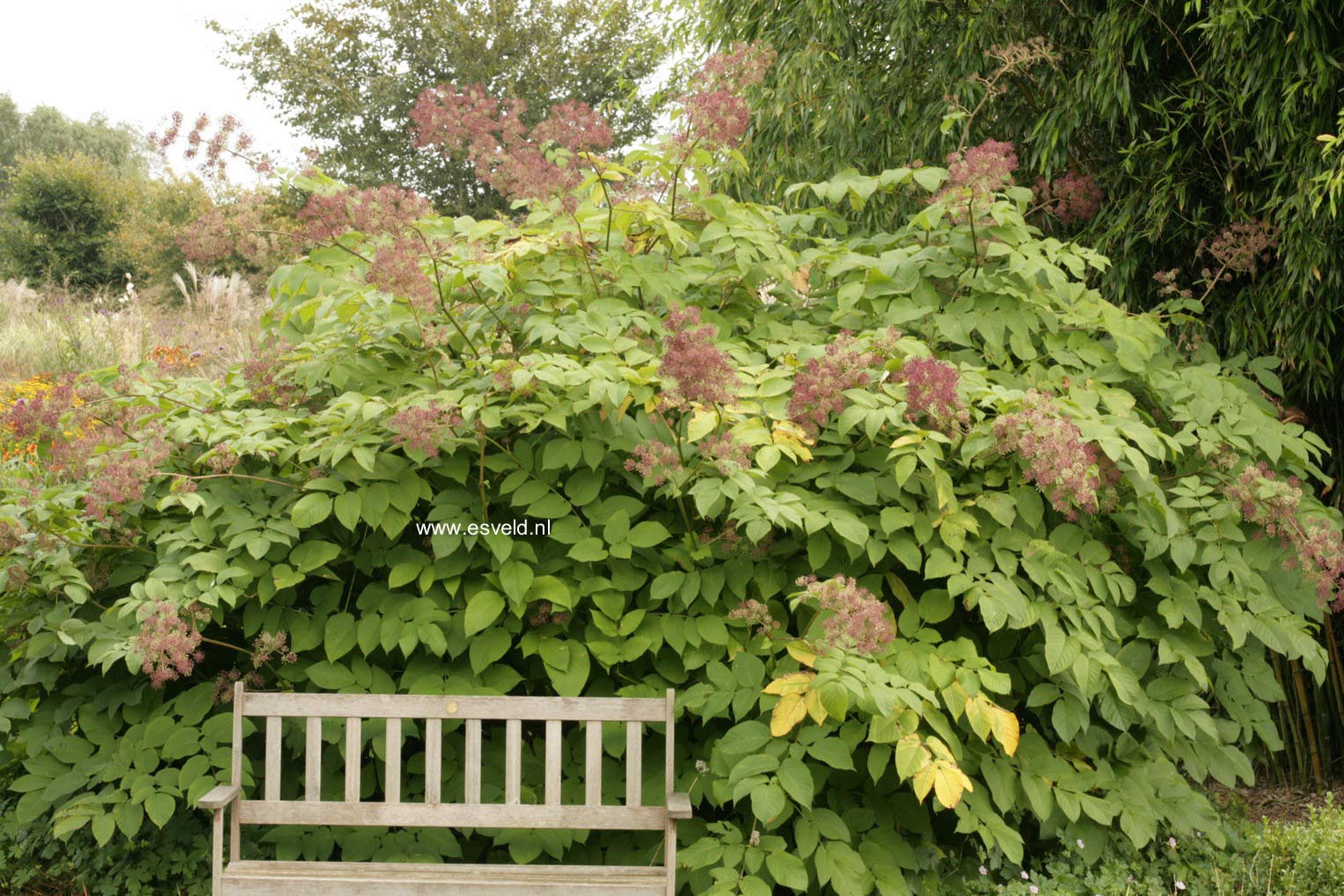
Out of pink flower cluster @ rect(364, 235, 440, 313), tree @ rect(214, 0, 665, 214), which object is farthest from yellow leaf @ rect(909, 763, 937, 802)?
tree @ rect(214, 0, 665, 214)

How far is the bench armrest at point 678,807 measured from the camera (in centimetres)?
251

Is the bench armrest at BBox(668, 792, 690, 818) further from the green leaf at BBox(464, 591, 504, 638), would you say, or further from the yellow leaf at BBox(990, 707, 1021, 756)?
the yellow leaf at BBox(990, 707, 1021, 756)

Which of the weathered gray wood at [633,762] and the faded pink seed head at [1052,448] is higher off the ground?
the faded pink seed head at [1052,448]

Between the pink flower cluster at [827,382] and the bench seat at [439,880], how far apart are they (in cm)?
119

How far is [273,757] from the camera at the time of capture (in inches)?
107

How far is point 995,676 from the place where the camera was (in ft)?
8.99

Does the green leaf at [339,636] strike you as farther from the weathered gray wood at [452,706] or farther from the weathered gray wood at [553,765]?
the weathered gray wood at [553,765]

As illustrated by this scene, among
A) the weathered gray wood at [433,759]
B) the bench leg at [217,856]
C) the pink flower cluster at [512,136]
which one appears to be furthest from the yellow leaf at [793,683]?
the pink flower cluster at [512,136]

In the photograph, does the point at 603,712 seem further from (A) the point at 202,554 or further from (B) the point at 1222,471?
(B) the point at 1222,471

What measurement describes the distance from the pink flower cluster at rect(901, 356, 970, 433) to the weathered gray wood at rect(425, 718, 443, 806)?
57.6 inches

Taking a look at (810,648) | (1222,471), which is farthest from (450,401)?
(1222,471)

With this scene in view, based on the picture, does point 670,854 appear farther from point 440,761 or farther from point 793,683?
point 440,761

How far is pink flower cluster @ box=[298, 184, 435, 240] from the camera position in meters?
2.70

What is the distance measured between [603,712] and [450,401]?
863mm
